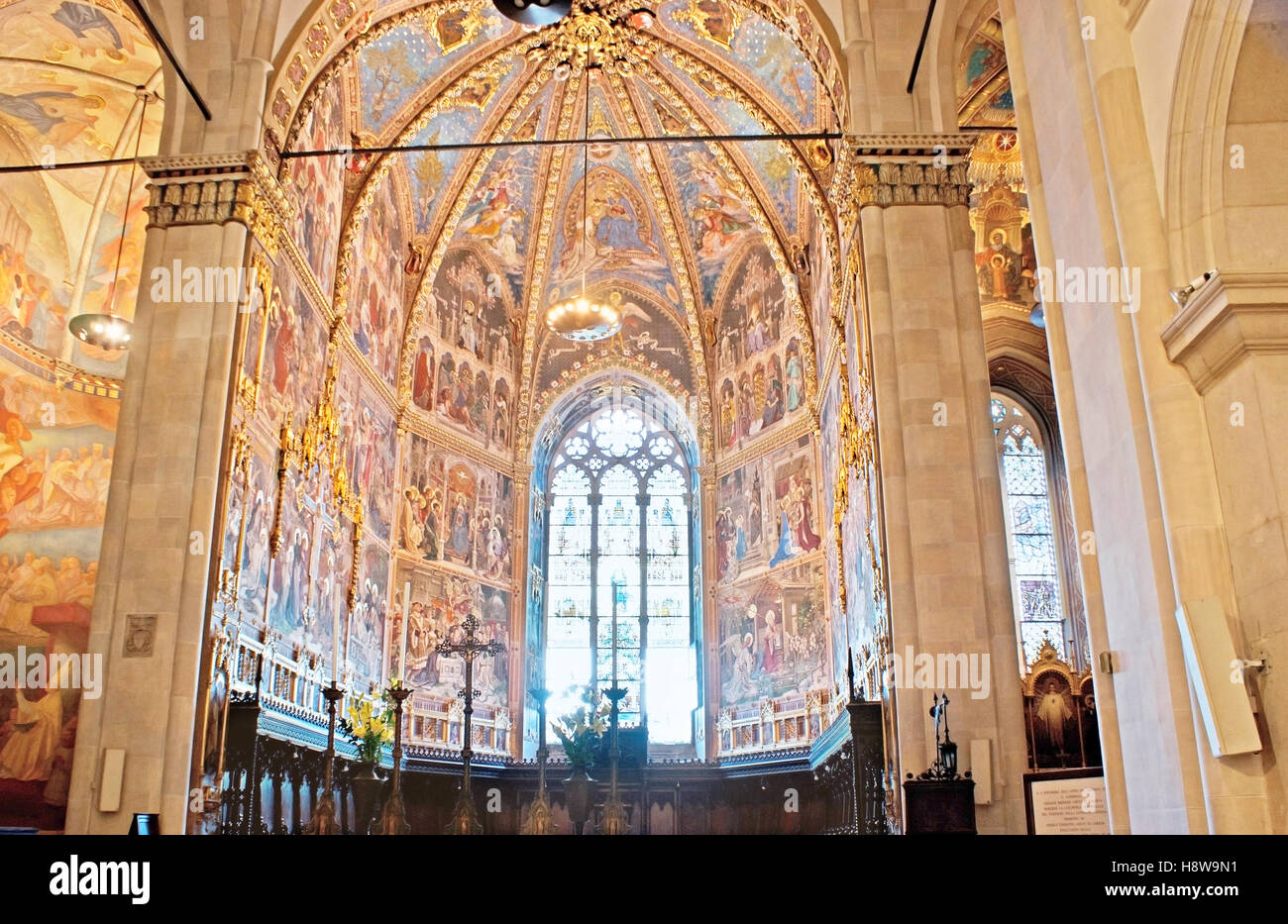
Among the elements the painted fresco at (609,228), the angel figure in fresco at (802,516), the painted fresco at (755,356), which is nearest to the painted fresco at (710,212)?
the painted fresco at (755,356)

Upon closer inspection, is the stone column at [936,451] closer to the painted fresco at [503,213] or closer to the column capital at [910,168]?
the column capital at [910,168]

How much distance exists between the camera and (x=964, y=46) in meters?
15.0

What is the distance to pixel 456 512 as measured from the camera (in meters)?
24.6

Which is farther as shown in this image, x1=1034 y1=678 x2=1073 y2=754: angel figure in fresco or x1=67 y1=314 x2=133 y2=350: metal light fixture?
x1=1034 y1=678 x2=1073 y2=754: angel figure in fresco

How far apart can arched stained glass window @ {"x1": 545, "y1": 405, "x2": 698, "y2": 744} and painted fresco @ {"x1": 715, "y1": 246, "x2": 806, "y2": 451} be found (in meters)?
2.86

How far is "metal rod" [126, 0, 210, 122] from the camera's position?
13828 millimetres

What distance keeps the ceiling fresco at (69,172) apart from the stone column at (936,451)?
483 inches

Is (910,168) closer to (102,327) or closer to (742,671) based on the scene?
(102,327)

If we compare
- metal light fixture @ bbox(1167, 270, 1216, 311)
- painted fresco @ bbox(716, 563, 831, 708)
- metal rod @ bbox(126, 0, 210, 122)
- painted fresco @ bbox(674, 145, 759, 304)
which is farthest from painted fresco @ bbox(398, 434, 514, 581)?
metal light fixture @ bbox(1167, 270, 1216, 311)

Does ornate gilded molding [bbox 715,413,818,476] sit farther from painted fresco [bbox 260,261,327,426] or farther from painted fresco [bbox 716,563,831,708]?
painted fresco [bbox 260,261,327,426]

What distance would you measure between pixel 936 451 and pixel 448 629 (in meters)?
13.4

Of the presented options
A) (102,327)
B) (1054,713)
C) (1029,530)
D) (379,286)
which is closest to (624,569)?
(379,286)

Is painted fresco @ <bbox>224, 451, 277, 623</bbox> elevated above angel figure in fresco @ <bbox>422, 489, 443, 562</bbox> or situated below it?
below
